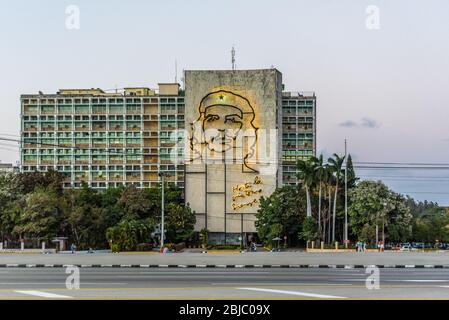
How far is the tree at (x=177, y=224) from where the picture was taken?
298 feet

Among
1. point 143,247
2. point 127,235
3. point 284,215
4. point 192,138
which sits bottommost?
point 143,247

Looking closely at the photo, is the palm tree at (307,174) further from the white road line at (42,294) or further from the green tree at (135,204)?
the white road line at (42,294)

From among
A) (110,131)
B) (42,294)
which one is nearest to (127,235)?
(110,131)

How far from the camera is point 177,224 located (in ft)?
299

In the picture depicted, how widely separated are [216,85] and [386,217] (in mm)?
29362

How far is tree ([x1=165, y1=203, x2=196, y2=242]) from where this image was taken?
298 feet

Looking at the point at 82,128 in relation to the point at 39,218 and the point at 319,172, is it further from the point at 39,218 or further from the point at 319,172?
the point at 319,172

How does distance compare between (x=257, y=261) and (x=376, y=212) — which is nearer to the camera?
(x=257, y=261)

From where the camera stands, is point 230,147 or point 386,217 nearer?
point 386,217

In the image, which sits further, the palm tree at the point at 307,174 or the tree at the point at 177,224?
the tree at the point at 177,224

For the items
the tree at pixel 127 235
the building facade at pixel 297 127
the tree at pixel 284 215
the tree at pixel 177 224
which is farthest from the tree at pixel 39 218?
the building facade at pixel 297 127

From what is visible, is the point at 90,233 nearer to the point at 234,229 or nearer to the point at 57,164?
the point at 234,229

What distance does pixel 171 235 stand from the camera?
90750 millimetres
